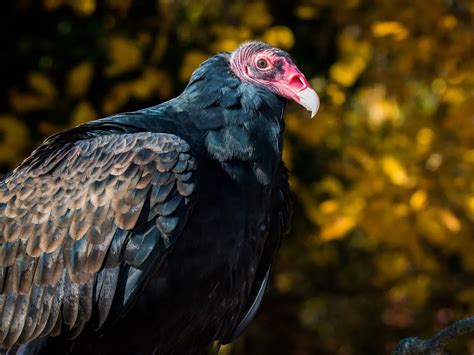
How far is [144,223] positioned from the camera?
3627mm

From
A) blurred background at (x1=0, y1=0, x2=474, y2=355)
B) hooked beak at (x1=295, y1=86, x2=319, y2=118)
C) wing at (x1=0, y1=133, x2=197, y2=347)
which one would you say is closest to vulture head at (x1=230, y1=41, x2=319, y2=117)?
hooked beak at (x1=295, y1=86, x2=319, y2=118)

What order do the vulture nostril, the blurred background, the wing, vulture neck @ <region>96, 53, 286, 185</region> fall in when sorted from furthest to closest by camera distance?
the blurred background < the vulture nostril < vulture neck @ <region>96, 53, 286, 185</region> < the wing

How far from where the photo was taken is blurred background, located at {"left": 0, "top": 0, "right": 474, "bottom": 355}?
5238 millimetres

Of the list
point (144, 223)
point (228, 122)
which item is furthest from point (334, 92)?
point (144, 223)

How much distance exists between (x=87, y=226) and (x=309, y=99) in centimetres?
97

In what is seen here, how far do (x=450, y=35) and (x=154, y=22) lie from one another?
1667 millimetres

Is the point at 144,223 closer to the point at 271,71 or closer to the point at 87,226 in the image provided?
the point at 87,226

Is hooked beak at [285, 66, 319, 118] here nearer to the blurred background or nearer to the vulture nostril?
the vulture nostril

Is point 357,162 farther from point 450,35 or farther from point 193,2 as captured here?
point 193,2

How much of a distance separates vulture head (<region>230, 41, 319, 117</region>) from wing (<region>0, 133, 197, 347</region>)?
490 millimetres

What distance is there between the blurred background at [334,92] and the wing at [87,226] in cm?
153

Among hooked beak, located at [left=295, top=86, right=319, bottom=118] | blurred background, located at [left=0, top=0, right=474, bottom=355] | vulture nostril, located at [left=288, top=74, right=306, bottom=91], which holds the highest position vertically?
vulture nostril, located at [left=288, top=74, right=306, bottom=91]

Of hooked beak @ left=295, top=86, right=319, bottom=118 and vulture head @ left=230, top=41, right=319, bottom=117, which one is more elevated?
vulture head @ left=230, top=41, right=319, bottom=117

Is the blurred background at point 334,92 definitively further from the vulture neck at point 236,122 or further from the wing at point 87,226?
the wing at point 87,226
